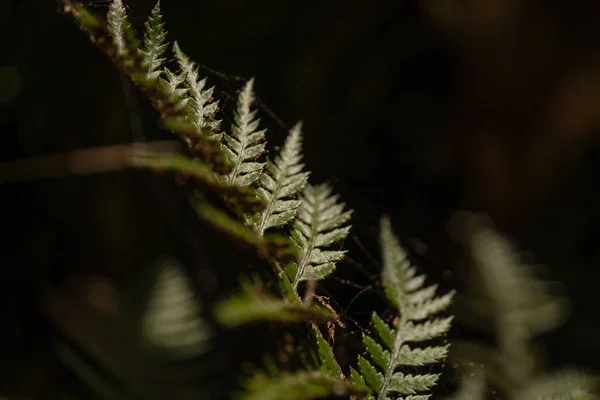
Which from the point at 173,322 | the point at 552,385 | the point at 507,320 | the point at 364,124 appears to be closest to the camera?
the point at 552,385

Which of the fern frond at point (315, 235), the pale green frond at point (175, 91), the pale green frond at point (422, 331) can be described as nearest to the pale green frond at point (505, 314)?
the pale green frond at point (422, 331)

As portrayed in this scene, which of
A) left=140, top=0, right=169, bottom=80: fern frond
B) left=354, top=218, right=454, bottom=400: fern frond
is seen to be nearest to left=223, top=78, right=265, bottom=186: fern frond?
left=140, top=0, right=169, bottom=80: fern frond

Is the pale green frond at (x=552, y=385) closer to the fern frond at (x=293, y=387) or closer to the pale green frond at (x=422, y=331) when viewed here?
the pale green frond at (x=422, y=331)

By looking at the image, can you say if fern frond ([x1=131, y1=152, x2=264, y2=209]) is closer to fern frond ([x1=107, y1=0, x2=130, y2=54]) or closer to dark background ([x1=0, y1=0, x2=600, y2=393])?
fern frond ([x1=107, y1=0, x2=130, y2=54])

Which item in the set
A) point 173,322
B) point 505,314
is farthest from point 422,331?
point 173,322

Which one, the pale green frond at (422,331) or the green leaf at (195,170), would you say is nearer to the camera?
the green leaf at (195,170)

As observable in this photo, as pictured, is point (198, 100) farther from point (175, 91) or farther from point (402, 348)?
point (402, 348)
